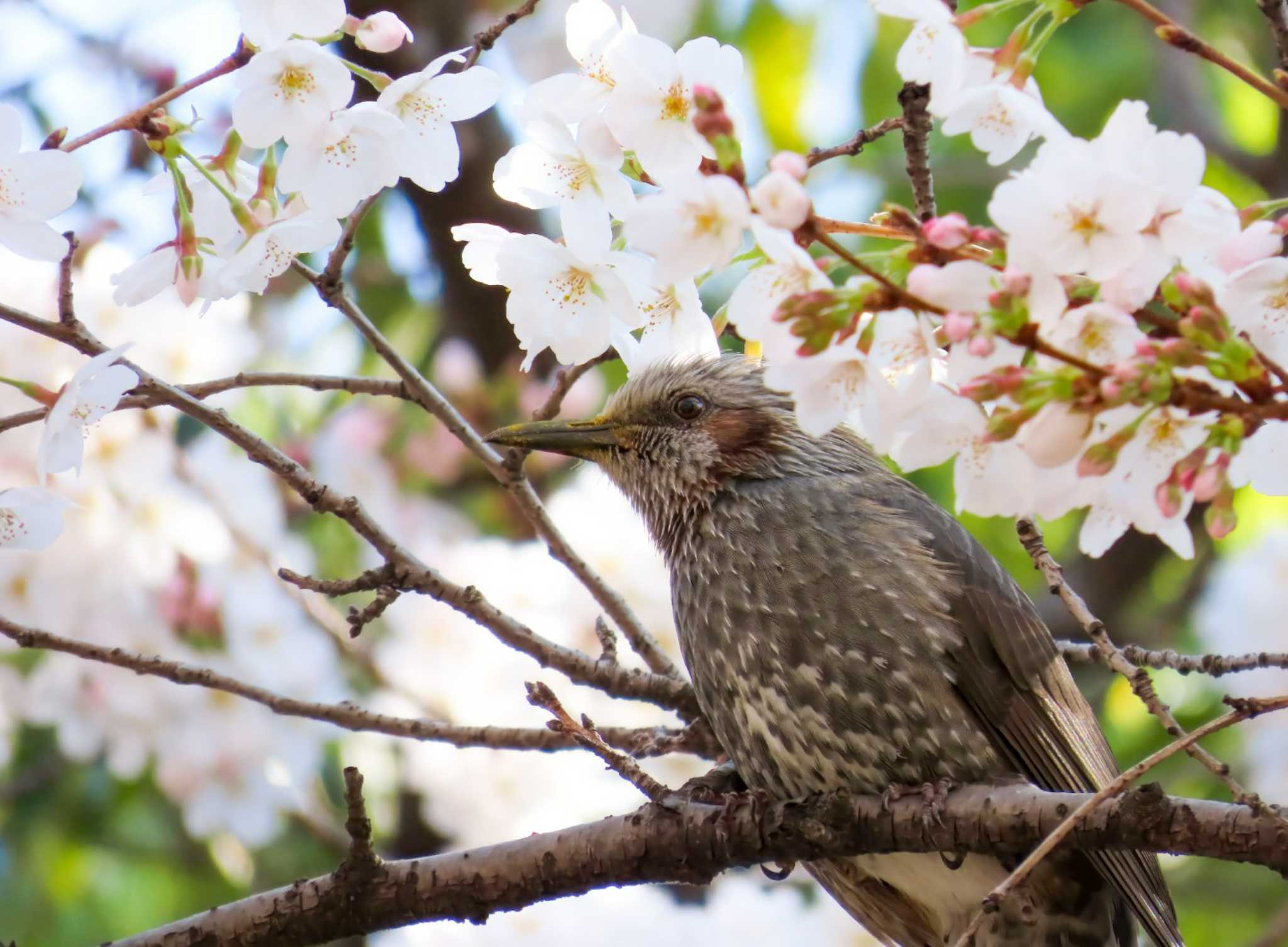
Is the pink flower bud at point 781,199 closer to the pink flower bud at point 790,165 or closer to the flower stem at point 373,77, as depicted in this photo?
the pink flower bud at point 790,165

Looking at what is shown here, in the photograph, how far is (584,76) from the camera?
5.85 ft

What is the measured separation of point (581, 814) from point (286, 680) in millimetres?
876

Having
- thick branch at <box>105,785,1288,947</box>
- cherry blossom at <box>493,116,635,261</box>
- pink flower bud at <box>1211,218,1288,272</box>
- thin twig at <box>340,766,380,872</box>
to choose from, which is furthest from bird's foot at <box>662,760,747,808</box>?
pink flower bud at <box>1211,218,1288,272</box>

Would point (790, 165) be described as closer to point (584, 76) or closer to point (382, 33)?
point (584, 76)

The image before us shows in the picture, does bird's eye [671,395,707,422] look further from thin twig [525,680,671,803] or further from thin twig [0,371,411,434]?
thin twig [525,680,671,803]

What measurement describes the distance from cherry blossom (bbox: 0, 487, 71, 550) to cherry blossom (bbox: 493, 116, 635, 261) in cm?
68

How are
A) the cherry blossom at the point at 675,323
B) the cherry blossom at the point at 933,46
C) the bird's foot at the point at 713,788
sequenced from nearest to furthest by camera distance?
the cherry blossom at the point at 933,46 < the cherry blossom at the point at 675,323 < the bird's foot at the point at 713,788

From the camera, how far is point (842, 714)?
8.43 feet

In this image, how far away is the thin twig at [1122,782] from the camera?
1562 millimetres

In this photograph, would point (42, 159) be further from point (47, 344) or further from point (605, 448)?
point (47, 344)

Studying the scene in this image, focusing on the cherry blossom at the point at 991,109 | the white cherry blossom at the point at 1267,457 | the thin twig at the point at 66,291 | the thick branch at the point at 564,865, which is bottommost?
the white cherry blossom at the point at 1267,457

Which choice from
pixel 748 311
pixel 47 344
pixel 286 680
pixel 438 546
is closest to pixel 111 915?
pixel 286 680

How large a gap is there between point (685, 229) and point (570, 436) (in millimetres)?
1683

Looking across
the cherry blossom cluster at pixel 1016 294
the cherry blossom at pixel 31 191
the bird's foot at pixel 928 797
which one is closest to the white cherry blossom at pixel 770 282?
the cherry blossom cluster at pixel 1016 294
